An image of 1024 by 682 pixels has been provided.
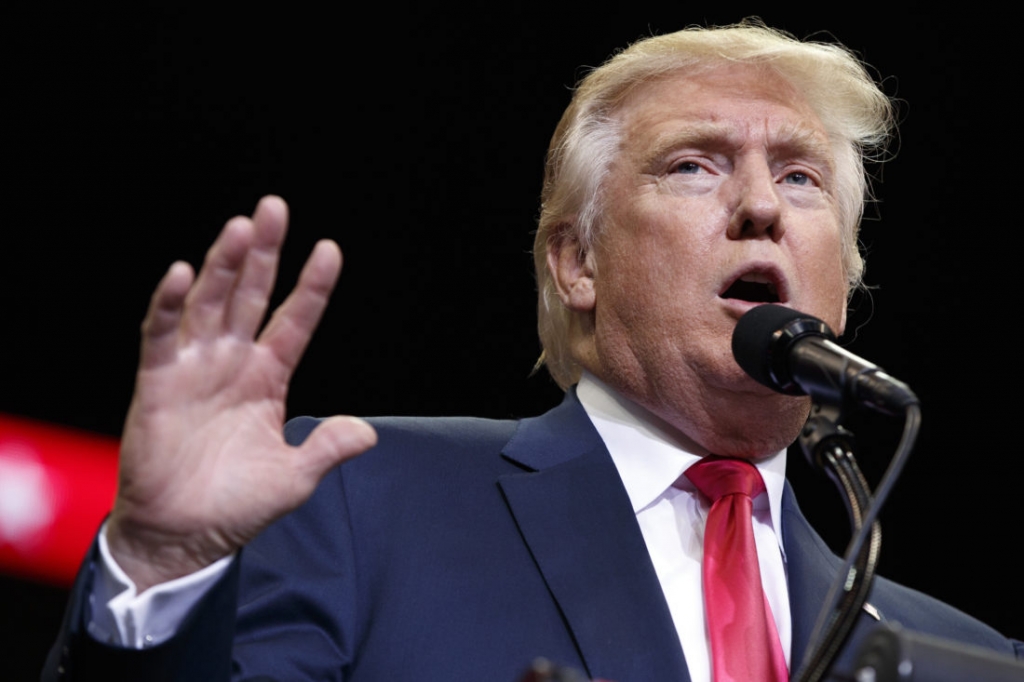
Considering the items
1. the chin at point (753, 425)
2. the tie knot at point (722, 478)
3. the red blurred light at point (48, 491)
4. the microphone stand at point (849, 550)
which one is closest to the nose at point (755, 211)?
the chin at point (753, 425)

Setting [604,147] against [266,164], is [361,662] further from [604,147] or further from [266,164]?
[266,164]

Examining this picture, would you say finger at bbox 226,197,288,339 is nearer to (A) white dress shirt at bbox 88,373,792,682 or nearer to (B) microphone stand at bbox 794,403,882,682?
(B) microphone stand at bbox 794,403,882,682

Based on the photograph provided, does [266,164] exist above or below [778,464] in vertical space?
above

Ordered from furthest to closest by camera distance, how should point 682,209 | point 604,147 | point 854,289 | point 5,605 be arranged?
point 5,605
point 854,289
point 604,147
point 682,209

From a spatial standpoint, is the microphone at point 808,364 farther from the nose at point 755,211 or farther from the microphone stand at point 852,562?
the nose at point 755,211

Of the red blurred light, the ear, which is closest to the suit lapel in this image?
the ear

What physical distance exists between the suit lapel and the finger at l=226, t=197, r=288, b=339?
67cm

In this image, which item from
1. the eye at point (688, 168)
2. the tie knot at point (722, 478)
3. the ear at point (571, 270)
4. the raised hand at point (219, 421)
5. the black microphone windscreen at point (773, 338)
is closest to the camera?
the raised hand at point (219, 421)

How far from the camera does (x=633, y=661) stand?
1654mm

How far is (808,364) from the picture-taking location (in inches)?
54.4

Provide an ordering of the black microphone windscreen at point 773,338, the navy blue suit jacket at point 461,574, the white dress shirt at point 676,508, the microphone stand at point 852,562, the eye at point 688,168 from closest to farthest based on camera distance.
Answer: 1. the microphone stand at point 852,562
2. the black microphone windscreen at point 773,338
3. the navy blue suit jacket at point 461,574
4. the white dress shirt at point 676,508
5. the eye at point 688,168

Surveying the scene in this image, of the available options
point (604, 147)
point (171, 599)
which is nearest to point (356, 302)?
point (604, 147)

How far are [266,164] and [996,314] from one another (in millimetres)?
2102

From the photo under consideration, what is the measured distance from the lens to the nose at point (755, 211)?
6.64 feet
